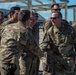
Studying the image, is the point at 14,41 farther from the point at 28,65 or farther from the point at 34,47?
the point at 28,65

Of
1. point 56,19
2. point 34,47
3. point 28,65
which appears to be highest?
point 56,19

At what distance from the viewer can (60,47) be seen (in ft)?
23.6

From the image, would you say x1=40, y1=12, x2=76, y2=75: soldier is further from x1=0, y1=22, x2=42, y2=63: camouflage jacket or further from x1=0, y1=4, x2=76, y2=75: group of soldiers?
x1=0, y1=22, x2=42, y2=63: camouflage jacket

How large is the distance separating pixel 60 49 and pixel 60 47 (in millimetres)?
39

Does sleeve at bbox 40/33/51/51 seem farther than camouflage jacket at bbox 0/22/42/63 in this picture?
Yes

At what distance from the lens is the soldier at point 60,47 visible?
7.20 metres

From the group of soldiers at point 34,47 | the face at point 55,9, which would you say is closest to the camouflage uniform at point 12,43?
the group of soldiers at point 34,47

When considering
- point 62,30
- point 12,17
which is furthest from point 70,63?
point 12,17

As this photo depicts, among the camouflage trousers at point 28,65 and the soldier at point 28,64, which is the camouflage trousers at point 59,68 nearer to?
the soldier at point 28,64

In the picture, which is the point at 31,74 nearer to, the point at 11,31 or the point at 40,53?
the point at 40,53

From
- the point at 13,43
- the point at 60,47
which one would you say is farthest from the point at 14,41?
the point at 60,47

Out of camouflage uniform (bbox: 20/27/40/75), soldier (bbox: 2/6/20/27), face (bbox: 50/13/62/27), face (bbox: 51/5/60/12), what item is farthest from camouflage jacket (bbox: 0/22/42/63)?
face (bbox: 51/5/60/12)

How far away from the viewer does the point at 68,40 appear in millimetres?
7199

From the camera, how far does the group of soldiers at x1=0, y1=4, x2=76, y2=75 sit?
5981 millimetres
